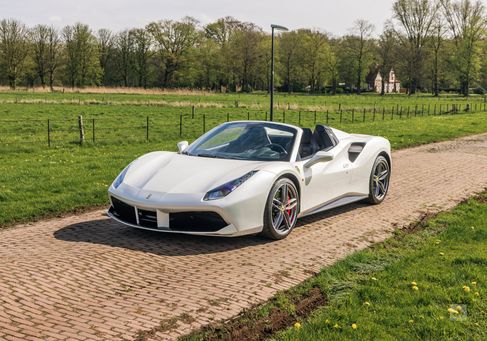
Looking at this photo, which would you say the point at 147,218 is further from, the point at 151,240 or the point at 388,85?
the point at 388,85

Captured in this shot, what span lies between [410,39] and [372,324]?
86.4m

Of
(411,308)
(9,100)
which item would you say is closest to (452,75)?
(9,100)

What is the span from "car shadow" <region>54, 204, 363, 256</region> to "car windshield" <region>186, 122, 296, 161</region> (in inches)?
43.3

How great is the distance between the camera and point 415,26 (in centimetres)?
8231

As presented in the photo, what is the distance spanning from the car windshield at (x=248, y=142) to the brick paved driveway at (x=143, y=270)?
42.9 inches

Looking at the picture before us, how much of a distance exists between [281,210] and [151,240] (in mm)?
1564

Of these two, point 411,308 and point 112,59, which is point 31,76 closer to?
point 112,59

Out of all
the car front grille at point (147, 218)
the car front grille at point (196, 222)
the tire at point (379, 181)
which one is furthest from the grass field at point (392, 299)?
the tire at point (379, 181)

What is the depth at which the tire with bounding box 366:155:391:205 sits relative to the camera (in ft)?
27.2

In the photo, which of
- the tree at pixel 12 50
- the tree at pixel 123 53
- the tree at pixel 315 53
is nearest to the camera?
the tree at pixel 12 50

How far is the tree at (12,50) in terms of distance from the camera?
72375 millimetres

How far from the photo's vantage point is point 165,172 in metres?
6.37

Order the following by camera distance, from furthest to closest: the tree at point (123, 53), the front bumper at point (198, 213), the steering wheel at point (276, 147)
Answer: the tree at point (123, 53), the steering wheel at point (276, 147), the front bumper at point (198, 213)

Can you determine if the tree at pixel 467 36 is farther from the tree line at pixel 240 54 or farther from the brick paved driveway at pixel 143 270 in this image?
the brick paved driveway at pixel 143 270
